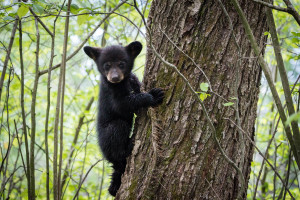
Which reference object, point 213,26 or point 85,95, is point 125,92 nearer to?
point 213,26

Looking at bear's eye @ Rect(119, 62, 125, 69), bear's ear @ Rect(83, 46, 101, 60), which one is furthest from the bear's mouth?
bear's ear @ Rect(83, 46, 101, 60)

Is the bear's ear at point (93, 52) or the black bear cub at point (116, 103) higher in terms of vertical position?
the bear's ear at point (93, 52)

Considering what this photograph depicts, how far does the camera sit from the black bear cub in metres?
4.07

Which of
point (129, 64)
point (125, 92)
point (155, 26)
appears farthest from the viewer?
point (129, 64)

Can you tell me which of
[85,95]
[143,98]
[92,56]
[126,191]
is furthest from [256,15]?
[85,95]

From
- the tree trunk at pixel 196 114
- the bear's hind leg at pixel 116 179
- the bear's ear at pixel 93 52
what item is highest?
the bear's ear at pixel 93 52

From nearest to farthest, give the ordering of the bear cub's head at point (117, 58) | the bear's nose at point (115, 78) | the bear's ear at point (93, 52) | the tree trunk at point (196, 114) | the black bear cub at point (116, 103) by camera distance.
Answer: the tree trunk at point (196, 114) < the black bear cub at point (116, 103) < the bear's nose at point (115, 78) < the bear cub's head at point (117, 58) < the bear's ear at point (93, 52)

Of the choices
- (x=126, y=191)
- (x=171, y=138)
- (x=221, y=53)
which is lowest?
(x=126, y=191)

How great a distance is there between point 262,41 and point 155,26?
4.00 feet

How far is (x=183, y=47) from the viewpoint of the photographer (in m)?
2.89

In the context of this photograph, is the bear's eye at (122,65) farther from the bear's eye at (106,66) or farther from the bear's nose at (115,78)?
the bear's nose at (115,78)

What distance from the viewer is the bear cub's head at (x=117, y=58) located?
475 centimetres

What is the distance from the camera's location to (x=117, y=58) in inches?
190

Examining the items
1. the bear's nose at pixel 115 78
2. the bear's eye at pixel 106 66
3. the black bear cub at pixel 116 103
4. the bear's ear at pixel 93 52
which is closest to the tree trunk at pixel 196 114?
the black bear cub at pixel 116 103
